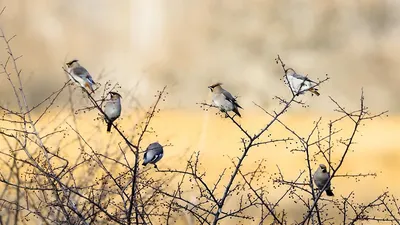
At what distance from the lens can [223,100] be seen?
6.19m

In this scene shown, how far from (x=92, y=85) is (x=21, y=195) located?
92.8 inches

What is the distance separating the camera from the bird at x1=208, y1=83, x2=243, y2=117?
6125 millimetres

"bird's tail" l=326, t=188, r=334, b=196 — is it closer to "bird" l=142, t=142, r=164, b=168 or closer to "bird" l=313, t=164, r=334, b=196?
"bird" l=313, t=164, r=334, b=196

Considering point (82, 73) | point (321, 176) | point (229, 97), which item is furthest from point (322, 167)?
point (82, 73)

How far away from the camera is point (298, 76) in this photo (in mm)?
5832

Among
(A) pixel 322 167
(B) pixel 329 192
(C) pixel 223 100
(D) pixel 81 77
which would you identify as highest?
(C) pixel 223 100

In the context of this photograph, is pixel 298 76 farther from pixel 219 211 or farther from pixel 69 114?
pixel 69 114

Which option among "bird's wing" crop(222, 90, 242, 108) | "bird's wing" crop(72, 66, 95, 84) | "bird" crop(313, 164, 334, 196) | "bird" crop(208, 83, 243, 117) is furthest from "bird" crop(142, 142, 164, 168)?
"bird" crop(313, 164, 334, 196)

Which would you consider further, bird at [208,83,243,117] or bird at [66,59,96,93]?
bird at [208,83,243,117]

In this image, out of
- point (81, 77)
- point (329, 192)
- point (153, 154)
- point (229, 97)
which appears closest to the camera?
point (81, 77)

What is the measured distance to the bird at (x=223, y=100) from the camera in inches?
241

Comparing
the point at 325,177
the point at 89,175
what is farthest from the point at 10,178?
the point at 325,177

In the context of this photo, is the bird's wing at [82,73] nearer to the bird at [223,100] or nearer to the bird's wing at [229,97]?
the bird at [223,100]

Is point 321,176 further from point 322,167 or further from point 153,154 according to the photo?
point 153,154
